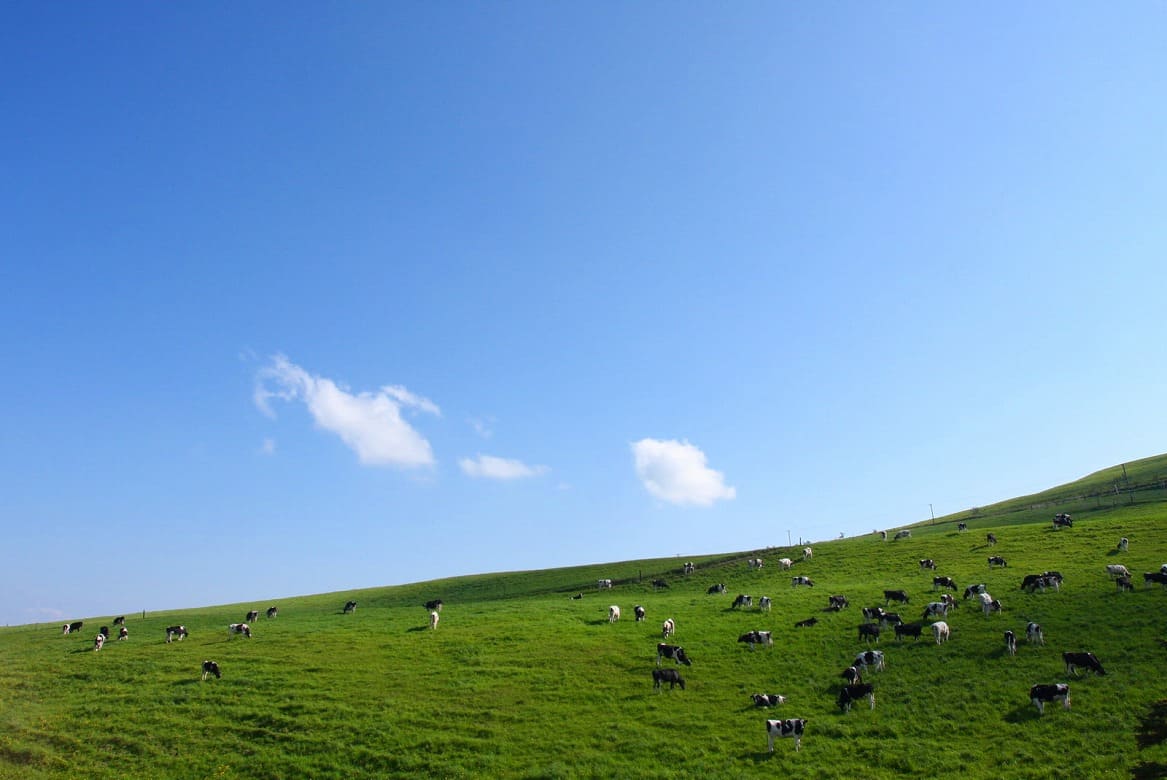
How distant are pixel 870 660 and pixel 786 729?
8.70 meters

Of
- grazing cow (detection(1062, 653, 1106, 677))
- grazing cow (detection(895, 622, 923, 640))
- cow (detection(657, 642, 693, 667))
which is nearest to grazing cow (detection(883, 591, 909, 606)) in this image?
grazing cow (detection(895, 622, 923, 640))

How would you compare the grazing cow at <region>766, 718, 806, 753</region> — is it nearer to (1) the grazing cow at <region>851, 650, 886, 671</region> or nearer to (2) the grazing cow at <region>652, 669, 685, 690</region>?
(2) the grazing cow at <region>652, 669, 685, 690</region>

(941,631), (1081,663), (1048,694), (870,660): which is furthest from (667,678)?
→ (1081,663)

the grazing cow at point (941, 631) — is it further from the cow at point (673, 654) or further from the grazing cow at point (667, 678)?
the grazing cow at point (667, 678)

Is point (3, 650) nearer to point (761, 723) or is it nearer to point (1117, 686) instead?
point (761, 723)

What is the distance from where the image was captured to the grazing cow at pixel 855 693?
98.6 feet

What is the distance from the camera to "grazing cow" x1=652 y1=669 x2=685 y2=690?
34125 millimetres

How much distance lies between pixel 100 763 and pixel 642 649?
26.9 metres

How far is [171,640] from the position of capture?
165ft

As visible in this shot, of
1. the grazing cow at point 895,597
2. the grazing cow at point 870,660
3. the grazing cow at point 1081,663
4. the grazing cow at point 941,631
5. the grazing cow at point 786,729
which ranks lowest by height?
the grazing cow at point 786,729

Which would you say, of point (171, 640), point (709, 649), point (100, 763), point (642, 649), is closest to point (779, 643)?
point (709, 649)

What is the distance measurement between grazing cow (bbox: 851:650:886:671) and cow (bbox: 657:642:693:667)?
8515mm

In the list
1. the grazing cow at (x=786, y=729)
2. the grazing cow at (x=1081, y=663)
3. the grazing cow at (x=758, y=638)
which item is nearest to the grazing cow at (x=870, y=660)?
the grazing cow at (x=758, y=638)

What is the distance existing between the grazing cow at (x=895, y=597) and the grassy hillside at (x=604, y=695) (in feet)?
2.62
